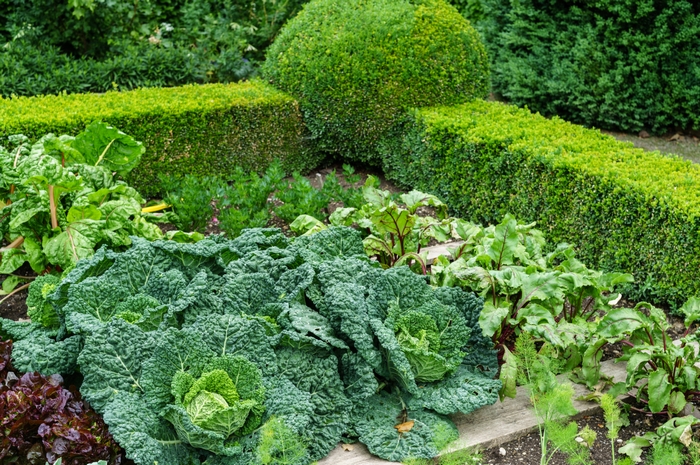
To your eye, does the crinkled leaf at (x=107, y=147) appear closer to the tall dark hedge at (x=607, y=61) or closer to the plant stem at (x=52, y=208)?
the plant stem at (x=52, y=208)

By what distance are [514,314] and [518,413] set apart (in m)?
0.50

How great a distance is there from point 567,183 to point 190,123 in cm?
326

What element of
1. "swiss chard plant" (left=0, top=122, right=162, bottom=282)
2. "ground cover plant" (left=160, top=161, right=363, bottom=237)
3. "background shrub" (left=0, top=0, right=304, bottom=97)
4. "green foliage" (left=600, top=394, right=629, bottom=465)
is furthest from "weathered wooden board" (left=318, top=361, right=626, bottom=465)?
"background shrub" (left=0, top=0, right=304, bottom=97)

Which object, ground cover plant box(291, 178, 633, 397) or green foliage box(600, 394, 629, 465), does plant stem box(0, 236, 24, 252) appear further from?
green foliage box(600, 394, 629, 465)

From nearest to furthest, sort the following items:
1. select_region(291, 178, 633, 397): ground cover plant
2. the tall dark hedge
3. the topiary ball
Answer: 1. select_region(291, 178, 633, 397): ground cover plant
2. the topiary ball
3. the tall dark hedge

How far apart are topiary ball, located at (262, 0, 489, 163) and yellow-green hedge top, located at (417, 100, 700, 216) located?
286mm

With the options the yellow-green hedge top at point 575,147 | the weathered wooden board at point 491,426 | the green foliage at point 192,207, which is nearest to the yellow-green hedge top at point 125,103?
the green foliage at point 192,207

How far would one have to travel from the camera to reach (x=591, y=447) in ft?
10.9

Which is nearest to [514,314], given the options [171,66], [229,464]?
[229,464]

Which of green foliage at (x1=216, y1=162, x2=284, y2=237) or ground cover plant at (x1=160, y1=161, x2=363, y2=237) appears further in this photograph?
ground cover plant at (x1=160, y1=161, x2=363, y2=237)

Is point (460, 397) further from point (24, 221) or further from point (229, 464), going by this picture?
point (24, 221)

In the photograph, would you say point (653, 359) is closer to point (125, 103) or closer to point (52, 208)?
point (52, 208)

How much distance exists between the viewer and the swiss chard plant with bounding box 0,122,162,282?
416 centimetres

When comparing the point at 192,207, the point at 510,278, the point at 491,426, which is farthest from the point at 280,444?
the point at 192,207
